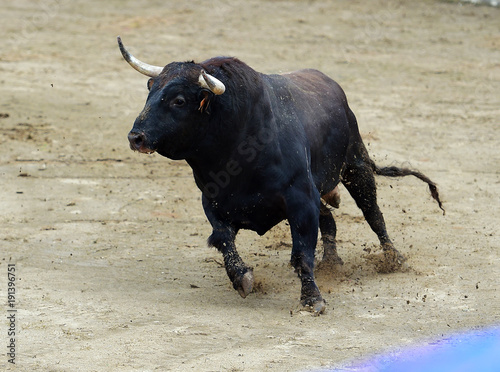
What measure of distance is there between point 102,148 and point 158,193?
1.57 m

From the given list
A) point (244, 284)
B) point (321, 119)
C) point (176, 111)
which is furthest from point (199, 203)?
point (176, 111)

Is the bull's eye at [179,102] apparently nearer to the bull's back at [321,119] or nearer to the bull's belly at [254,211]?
the bull's belly at [254,211]

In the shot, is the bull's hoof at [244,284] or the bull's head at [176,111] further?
the bull's hoof at [244,284]

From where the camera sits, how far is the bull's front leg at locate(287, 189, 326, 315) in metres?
6.95

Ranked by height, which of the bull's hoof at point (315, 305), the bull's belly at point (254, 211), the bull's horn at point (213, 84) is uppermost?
the bull's horn at point (213, 84)

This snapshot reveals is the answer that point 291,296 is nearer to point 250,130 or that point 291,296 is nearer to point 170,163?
point 250,130

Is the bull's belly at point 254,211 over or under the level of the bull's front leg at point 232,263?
over

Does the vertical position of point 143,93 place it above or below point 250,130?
below

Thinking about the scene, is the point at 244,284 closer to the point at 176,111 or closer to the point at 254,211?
the point at 254,211

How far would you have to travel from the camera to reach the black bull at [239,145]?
6629 millimetres

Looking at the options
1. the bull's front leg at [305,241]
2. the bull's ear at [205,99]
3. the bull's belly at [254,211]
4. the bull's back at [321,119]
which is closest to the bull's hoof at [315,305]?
the bull's front leg at [305,241]

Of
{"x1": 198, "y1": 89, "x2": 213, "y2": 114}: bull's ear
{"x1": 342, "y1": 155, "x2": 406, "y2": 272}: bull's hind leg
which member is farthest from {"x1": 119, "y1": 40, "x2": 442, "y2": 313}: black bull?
{"x1": 342, "y1": 155, "x2": 406, "y2": 272}: bull's hind leg

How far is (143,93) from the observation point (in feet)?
43.6

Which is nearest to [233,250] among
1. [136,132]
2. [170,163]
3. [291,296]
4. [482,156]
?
[291,296]
